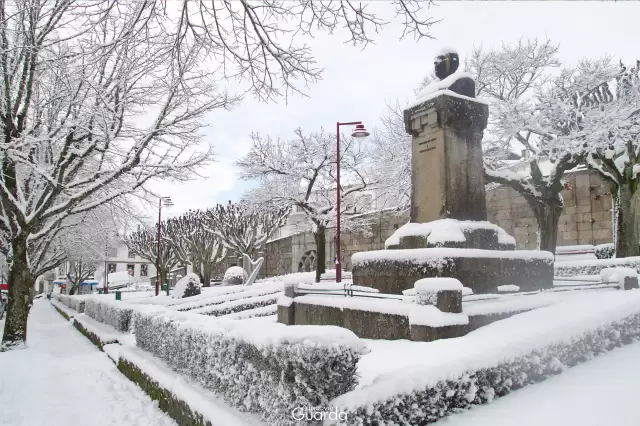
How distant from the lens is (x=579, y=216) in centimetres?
1944

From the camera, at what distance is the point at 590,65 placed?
703 inches

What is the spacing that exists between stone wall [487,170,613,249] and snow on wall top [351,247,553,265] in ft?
40.8

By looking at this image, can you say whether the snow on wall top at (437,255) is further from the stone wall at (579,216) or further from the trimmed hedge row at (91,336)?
the stone wall at (579,216)

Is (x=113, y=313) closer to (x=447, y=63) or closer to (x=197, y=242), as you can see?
(x=447, y=63)

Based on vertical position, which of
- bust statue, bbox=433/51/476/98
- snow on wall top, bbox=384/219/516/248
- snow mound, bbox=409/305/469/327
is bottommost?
snow mound, bbox=409/305/469/327

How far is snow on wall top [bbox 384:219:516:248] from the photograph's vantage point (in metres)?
7.68

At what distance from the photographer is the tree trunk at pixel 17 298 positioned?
11125 mm

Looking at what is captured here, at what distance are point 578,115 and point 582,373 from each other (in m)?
14.4

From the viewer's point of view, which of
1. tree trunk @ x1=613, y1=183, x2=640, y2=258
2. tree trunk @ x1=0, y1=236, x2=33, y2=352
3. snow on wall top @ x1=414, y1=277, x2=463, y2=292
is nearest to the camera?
snow on wall top @ x1=414, y1=277, x2=463, y2=292

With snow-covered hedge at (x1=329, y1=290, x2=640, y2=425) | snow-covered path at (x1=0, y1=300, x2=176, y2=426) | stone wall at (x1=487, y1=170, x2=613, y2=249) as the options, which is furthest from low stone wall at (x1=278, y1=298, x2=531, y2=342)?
stone wall at (x1=487, y1=170, x2=613, y2=249)

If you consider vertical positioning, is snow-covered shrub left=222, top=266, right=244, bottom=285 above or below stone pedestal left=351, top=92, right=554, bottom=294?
below

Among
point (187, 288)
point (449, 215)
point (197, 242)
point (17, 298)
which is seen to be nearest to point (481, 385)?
point (449, 215)

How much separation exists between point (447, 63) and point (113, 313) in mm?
12244

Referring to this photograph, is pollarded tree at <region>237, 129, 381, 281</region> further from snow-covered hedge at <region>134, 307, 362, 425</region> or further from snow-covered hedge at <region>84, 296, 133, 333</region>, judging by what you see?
snow-covered hedge at <region>134, 307, 362, 425</region>
